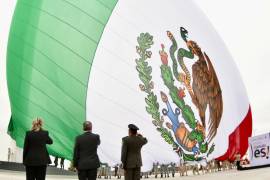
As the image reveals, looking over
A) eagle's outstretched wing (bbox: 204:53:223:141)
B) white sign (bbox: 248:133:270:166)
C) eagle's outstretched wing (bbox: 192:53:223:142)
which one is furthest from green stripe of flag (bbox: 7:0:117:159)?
white sign (bbox: 248:133:270:166)

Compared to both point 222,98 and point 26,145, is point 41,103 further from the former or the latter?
point 26,145

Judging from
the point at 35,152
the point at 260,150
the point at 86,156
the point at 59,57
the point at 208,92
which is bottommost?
the point at 86,156

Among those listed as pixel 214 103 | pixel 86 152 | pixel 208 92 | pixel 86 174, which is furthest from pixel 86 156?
pixel 214 103

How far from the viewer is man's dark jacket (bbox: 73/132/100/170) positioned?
7.96 meters

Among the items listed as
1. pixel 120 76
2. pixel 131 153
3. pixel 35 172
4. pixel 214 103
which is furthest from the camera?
pixel 214 103

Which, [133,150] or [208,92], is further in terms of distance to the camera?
[208,92]

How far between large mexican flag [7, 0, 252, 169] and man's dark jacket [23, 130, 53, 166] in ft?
30.9

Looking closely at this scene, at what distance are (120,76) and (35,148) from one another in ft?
32.5

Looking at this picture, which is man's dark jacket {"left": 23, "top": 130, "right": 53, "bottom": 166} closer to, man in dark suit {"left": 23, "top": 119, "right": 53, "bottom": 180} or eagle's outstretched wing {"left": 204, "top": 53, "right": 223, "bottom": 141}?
man in dark suit {"left": 23, "top": 119, "right": 53, "bottom": 180}

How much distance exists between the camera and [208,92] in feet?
68.0

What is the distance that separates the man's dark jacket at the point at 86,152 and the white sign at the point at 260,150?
40.0 ft

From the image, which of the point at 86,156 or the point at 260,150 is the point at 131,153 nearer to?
the point at 86,156

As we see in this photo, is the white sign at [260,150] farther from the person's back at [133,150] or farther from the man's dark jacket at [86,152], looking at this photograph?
the man's dark jacket at [86,152]

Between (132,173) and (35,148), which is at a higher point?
(35,148)
